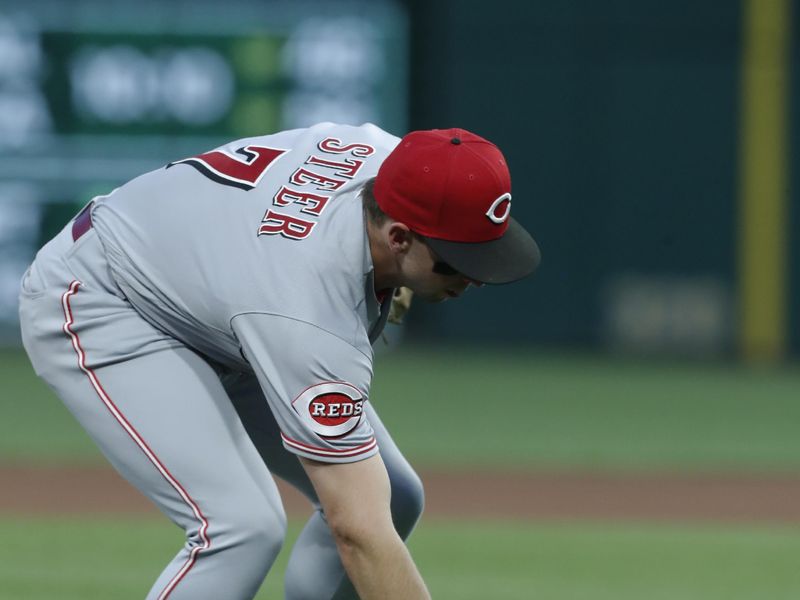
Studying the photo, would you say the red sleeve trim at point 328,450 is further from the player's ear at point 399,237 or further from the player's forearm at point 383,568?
the player's ear at point 399,237

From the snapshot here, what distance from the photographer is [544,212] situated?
15.6 metres

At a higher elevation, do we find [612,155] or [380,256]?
[380,256]

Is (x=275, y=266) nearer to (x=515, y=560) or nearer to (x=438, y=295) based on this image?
(x=438, y=295)

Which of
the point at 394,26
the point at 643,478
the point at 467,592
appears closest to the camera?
the point at 467,592

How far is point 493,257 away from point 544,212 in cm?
1209

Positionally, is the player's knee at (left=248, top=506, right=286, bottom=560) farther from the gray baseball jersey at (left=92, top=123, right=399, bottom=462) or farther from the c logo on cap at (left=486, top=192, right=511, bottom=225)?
the c logo on cap at (left=486, top=192, right=511, bottom=225)

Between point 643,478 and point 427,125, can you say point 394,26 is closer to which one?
point 427,125

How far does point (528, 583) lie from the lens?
5.93 metres

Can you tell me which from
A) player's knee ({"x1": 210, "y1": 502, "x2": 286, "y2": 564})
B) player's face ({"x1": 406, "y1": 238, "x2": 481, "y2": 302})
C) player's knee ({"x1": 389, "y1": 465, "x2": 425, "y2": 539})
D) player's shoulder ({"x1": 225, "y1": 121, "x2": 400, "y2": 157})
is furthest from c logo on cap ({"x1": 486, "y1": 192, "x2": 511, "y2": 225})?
player's knee ({"x1": 389, "y1": 465, "x2": 425, "y2": 539})

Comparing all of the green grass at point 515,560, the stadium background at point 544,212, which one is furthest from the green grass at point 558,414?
the green grass at point 515,560

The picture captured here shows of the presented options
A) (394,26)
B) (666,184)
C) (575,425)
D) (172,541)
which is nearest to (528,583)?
(172,541)

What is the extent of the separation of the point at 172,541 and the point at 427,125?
9553mm

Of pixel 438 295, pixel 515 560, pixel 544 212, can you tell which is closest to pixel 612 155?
pixel 544 212

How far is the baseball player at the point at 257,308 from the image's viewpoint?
11.4 ft
